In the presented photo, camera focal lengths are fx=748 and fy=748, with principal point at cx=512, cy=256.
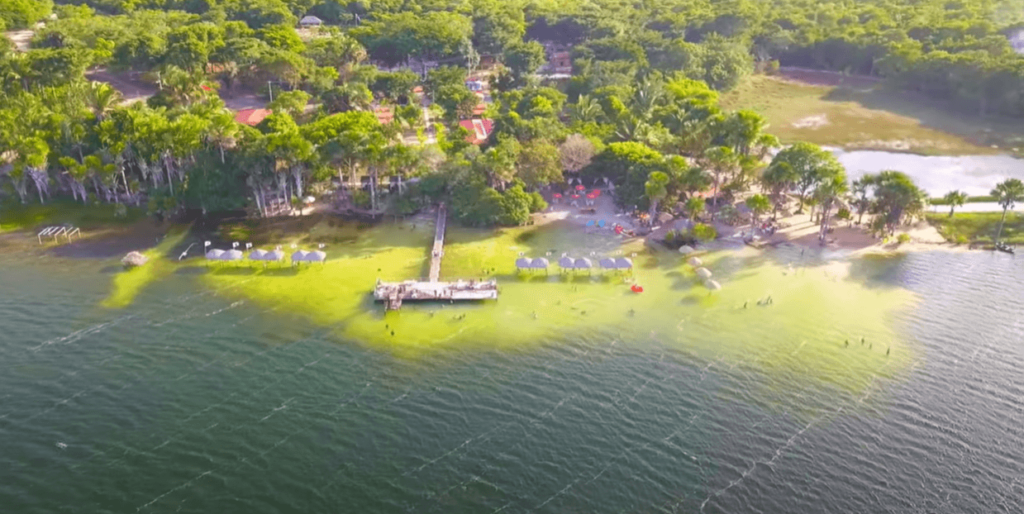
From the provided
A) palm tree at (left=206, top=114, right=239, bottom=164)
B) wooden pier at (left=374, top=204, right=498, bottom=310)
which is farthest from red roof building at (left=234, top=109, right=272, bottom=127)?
wooden pier at (left=374, top=204, right=498, bottom=310)

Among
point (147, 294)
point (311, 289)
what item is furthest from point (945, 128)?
point (147, 294)

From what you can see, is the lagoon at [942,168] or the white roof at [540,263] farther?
the lagoon at [942,168]

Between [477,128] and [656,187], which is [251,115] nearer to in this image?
[477,128]

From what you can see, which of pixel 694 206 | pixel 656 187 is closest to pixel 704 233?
pixel 694 206

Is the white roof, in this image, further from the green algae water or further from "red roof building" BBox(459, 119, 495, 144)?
"red roof building" BBox(459, 119, 495, 144)

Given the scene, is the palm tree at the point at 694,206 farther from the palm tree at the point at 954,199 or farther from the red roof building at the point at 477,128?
the red roof building at the point at 477,128

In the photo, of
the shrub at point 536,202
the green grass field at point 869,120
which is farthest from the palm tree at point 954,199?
the shrub at point 536,202
